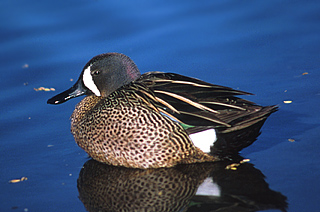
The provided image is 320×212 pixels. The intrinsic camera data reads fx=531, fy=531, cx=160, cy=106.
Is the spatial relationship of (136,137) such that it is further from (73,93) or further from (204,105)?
(73,93)

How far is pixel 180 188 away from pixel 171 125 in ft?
1.92

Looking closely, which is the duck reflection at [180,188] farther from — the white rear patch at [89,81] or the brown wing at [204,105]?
the white rear patch at [89,81]

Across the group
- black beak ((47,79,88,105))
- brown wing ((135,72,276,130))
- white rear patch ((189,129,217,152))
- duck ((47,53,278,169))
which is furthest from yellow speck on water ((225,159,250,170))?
black beak ((47,79,88,105))

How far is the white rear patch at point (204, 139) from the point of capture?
15.6 ft

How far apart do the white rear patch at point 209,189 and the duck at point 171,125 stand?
363 millimetres

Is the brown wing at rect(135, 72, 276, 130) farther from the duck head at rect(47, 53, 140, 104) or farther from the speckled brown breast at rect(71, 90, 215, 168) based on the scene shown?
the duck head at rect(47, 53, 140, 104)

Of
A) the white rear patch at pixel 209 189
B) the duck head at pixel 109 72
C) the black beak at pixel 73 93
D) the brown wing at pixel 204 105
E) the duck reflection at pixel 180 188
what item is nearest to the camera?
the duck reflection at pixel 180 188

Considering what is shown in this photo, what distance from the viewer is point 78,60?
23.8ft

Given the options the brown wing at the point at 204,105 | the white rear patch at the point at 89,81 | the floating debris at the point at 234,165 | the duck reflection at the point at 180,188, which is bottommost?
the duck reflection at the point at 180,188

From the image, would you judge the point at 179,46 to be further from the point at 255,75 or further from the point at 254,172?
the point at 254,172

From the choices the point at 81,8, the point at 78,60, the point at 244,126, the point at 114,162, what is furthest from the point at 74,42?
the point at 244,126

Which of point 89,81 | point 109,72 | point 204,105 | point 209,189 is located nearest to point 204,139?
point 204,105

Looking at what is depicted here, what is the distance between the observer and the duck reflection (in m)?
4.20

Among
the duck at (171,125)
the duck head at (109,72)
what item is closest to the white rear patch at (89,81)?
the duck head at (109,72)
